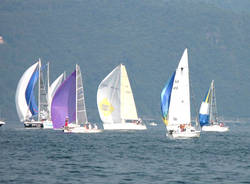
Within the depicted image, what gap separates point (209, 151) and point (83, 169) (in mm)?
18811

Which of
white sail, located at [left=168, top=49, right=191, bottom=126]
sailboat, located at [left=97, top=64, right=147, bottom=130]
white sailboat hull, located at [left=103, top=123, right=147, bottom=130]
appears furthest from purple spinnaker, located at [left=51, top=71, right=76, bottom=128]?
white sail, located at [left=168, top=49, right=191, bottom=126]

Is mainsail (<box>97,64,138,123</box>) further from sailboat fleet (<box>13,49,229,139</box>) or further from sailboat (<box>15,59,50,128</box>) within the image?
sailboat (<box>15,59,50,128</box>)

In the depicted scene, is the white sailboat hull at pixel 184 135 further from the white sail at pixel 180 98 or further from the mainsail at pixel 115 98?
the mainsail at pixel 115 98

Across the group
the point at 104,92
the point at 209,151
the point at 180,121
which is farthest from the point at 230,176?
the point at 104,92

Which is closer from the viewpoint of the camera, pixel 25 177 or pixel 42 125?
pixel 25 177

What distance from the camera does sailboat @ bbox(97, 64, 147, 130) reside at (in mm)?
106375

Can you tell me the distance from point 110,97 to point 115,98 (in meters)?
0.92

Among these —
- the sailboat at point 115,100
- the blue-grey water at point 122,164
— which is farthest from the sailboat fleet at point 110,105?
the blue-grey water at point 122,164

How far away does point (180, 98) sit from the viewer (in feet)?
251

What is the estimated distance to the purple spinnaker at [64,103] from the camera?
92125mm

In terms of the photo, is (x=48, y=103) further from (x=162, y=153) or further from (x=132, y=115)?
Answer: (x=162, y=153)

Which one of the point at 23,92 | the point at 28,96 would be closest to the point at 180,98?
the point at 28,96

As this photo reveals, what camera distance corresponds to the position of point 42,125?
4582 inches

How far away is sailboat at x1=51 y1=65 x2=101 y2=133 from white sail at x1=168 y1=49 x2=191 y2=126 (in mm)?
18046
